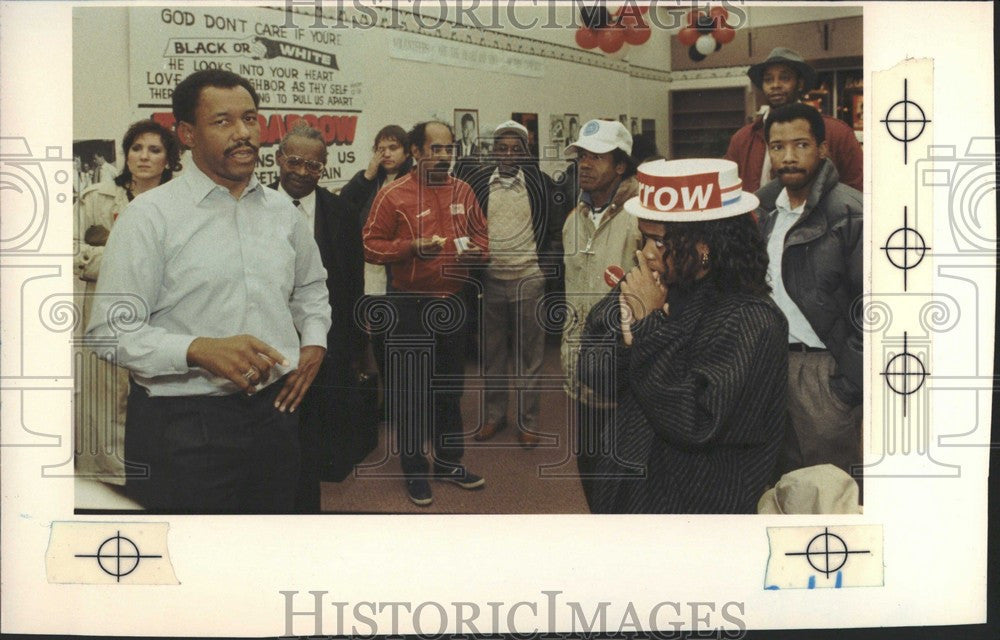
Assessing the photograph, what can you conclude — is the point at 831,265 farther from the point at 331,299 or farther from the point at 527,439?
the point at 331,299

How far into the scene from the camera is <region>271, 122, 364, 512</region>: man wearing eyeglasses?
3.25 metres

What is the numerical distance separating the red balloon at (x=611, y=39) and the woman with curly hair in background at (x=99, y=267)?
1.44 meters

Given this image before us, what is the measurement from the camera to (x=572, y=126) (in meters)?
3.30

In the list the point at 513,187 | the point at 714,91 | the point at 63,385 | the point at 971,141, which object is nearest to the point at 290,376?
the point at 63,385

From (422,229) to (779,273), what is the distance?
3.93ft

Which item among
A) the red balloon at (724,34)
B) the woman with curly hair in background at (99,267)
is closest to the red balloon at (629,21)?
the red balloon at (724,34)

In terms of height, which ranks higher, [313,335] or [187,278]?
[187,278]

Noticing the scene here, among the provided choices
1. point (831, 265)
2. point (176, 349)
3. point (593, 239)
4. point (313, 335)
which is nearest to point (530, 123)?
point (593, 239)

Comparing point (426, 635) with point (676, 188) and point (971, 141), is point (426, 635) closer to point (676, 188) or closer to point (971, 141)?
point (676, 188)

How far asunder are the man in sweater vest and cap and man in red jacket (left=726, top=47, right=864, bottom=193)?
2.07 ft

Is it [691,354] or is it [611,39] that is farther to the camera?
[611,39]

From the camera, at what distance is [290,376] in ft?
10.8

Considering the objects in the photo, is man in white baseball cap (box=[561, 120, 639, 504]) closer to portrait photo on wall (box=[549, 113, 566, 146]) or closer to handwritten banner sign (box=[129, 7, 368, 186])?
portrait photo on wall (box=[549, 113, 566, 146])

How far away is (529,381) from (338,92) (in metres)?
1.15
